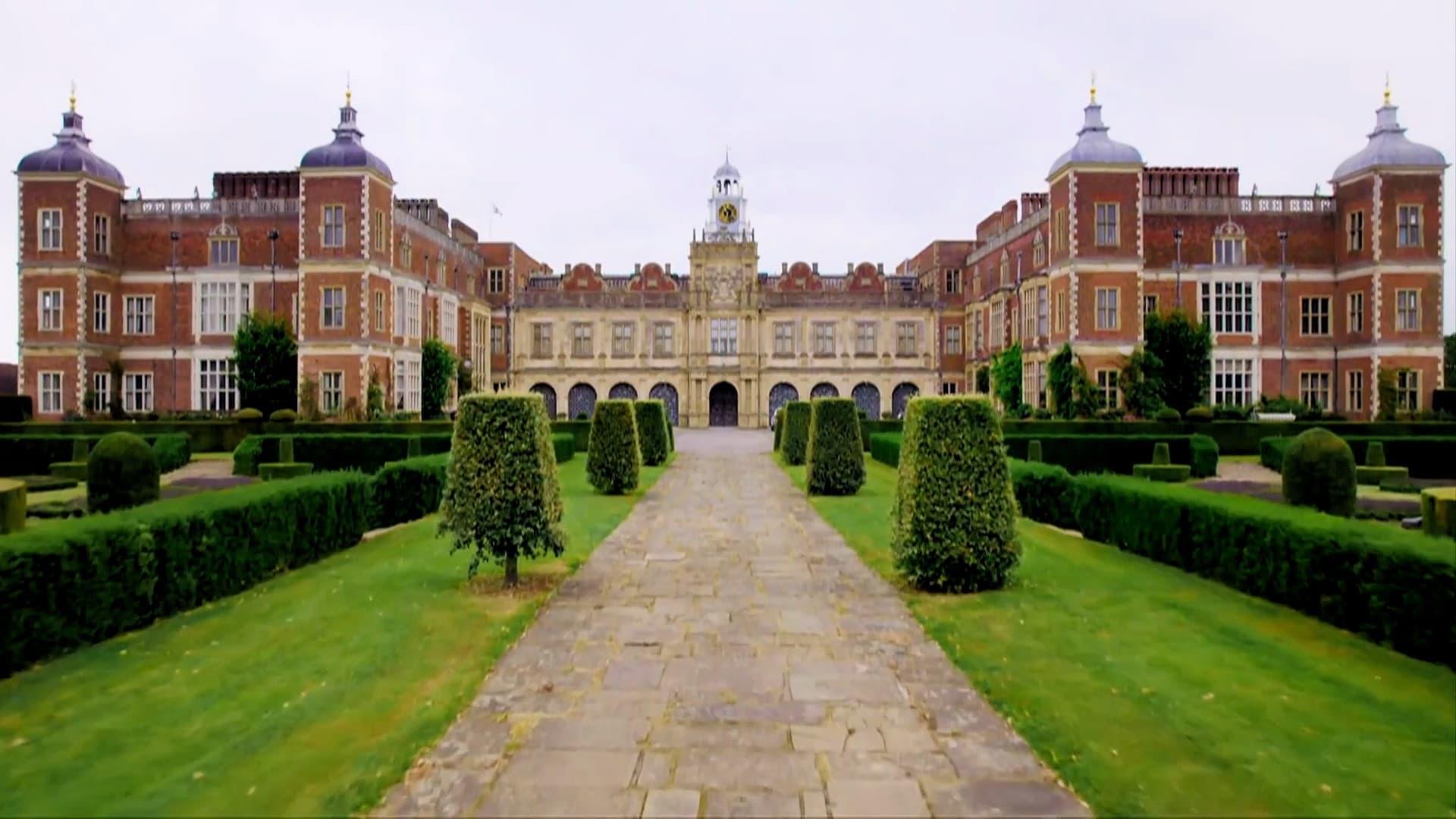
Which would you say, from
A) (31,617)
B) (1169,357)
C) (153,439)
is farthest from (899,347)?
(31,617)

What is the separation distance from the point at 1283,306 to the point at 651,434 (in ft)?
91.3

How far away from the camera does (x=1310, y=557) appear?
8.33 meters

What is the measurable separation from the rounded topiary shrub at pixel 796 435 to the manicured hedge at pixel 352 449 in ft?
30.6

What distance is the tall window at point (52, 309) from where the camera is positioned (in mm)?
36500

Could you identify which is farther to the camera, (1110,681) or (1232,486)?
(1232,486)

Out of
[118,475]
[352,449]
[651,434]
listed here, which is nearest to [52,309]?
[352,449]

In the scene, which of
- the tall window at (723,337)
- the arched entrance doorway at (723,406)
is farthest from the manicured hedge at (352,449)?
the arched entrance doorway at (723,406)

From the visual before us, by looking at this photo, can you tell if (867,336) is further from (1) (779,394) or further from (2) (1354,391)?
(2) (1354,391)

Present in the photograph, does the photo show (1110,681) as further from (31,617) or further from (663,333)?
(663,333)

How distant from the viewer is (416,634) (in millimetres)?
7805

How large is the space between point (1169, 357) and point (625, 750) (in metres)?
35.4

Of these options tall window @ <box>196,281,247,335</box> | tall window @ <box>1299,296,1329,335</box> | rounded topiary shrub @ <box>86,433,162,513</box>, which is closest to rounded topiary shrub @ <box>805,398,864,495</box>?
rounded topiary shrub @ <box>86,433,162,513</box>

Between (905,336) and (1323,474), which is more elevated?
(905,336)

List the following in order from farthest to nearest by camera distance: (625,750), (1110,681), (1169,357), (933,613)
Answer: (1169,357) → (933,613) → (1110,681) → (625,750)
